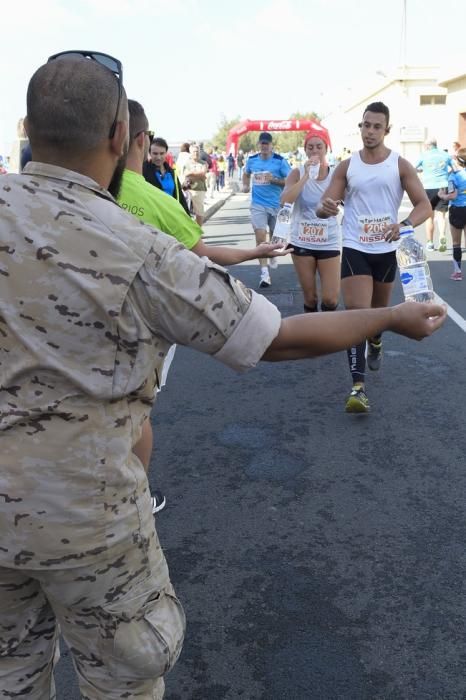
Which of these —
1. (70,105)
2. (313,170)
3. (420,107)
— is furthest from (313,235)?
(420,107)

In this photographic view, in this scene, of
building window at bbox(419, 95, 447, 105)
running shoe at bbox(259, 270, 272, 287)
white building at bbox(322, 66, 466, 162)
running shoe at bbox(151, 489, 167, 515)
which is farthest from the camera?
building window at bbox(419, 95, 447, 105)

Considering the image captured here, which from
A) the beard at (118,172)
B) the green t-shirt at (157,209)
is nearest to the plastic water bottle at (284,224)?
the green t-shirt at (157,209)

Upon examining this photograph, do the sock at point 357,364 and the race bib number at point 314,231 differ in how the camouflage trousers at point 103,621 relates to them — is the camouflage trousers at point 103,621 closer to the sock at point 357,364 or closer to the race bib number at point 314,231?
the sock at point 357,364

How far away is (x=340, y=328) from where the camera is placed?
166 centimetres

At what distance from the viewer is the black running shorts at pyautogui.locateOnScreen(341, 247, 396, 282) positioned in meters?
5.24

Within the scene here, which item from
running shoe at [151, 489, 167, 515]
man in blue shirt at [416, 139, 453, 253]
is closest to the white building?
man in blue shirt at [416, 139, 453, 253]

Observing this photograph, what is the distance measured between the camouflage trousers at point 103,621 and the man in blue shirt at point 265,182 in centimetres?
856

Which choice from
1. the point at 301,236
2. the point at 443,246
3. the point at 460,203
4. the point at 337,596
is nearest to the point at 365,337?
the point at 337,596

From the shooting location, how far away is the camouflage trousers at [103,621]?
1517 mm

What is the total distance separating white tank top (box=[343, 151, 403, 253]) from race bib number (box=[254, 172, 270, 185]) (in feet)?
16.3

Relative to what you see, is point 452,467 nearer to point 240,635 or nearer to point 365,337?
point 240,635

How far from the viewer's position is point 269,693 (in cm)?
246

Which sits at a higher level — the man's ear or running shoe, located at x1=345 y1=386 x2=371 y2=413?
the man's ear

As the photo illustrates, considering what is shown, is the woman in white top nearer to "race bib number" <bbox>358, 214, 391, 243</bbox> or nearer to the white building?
"race bib number" <bbox>358, 214, 391, 243</bbox>
